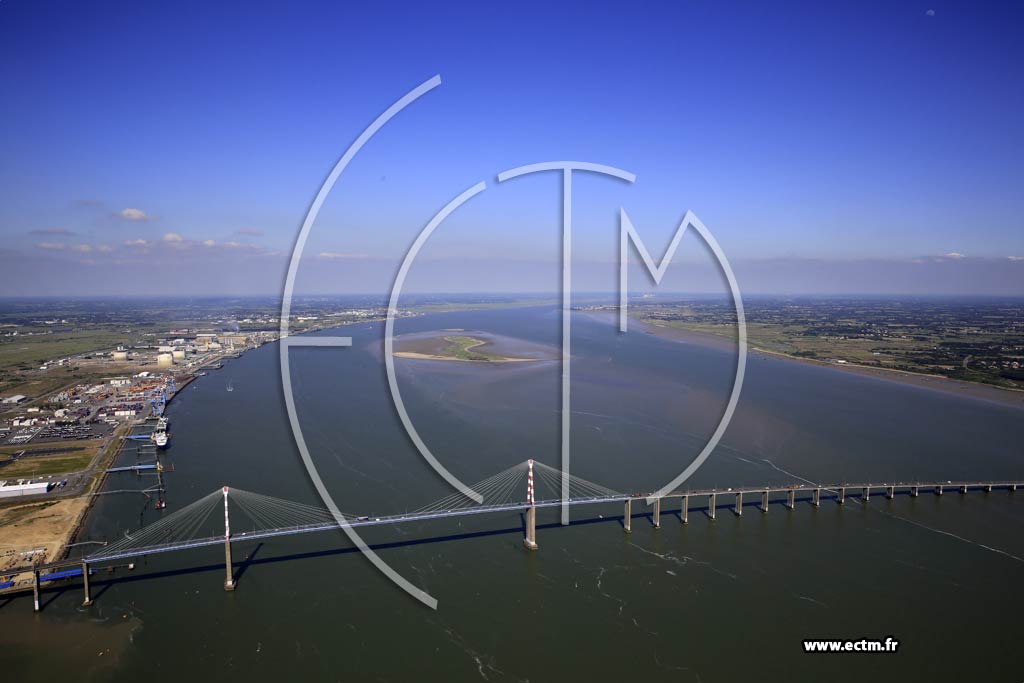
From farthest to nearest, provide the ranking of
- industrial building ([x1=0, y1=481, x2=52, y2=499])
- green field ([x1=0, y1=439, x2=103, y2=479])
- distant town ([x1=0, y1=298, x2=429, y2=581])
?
green field ([x1=0, y1=439, x2=103, y2=479])
industrial building ([x1=0, y1=481, x2=52, y2=499])
distant town ([x1=0, y1=298, x2=429, y2=581])

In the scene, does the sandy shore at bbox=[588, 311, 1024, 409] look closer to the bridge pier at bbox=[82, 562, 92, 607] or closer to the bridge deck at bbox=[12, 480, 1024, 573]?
the bridge deck at bbox=[12, 480, 1024, 573]

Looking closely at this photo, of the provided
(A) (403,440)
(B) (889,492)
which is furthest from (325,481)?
(B) (889,492)

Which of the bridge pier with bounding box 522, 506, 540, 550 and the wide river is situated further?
the bridge pier with bounding box 522, 506, 540, 550

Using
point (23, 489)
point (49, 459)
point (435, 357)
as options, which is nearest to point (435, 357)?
point (435, 357)

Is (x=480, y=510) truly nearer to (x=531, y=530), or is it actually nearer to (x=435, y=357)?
(x=531, y=530)

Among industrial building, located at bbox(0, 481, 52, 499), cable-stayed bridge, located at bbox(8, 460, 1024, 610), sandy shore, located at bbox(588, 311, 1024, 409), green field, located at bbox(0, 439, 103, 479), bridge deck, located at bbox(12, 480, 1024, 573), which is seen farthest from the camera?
sandy shore, located at bbox(588, 311, 1024, 409)

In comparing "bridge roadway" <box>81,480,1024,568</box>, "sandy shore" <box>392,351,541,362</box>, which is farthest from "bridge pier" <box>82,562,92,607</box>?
"sandy shore" <box>392,351,541,362</box>
